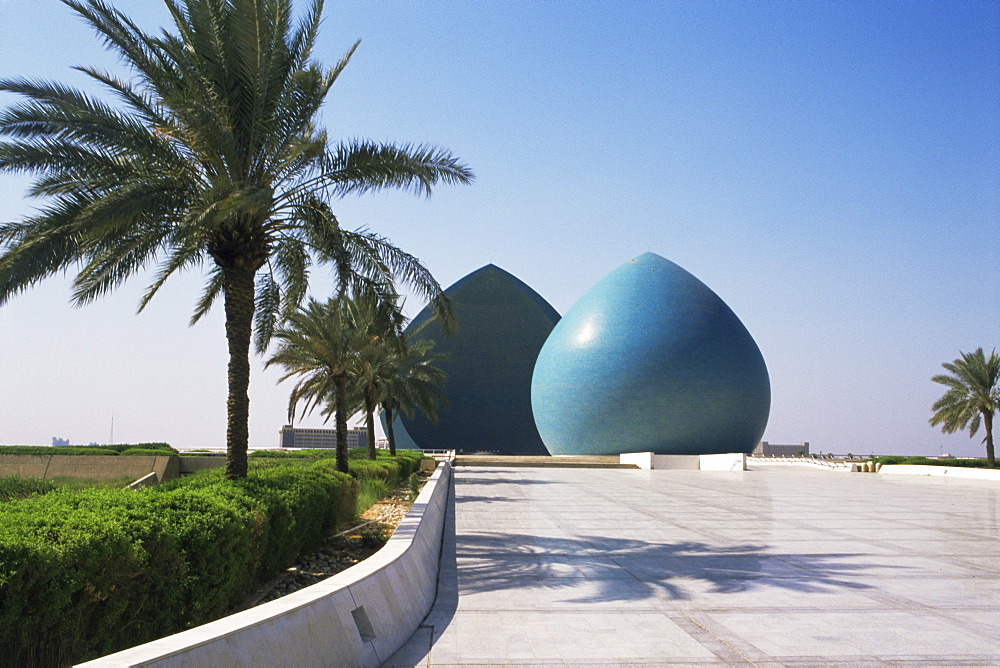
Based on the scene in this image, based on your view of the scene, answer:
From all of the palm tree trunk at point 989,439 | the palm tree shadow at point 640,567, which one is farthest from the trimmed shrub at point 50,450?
the palm tree trunk at point 989,439

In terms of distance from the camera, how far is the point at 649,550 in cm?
880

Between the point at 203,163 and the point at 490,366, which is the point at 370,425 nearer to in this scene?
the point at 203,163

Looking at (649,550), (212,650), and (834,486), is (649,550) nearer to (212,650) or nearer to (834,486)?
(212,650)

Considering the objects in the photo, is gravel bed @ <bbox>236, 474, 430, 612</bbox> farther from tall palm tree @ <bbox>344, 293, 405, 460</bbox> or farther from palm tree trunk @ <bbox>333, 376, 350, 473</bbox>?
palm tree trunk @ <bbox>333, 376, 350, 473</bbox>

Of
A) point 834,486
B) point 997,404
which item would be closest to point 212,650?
point 834,486

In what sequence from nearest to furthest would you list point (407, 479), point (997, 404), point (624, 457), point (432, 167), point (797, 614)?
point (797, 614)
point (432, 167)
point (407, 479)
point (997, 404)
point (624, 457)

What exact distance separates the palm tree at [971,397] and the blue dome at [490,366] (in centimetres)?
2173

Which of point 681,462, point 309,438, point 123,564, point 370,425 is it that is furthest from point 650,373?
point 309,438

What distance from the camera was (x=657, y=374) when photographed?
3359 centimetres

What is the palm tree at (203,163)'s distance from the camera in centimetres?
874

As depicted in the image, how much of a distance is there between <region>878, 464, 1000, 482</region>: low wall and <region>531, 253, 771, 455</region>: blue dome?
6.46 meters

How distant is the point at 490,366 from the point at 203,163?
3874cm

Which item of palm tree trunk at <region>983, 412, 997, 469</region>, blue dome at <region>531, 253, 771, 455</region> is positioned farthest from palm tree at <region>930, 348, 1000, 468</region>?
blue dome at <region>531, 253, 771, 455</region>

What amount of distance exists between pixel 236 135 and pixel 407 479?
12.2 metres
